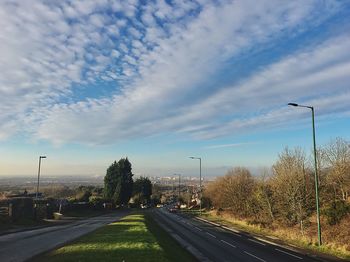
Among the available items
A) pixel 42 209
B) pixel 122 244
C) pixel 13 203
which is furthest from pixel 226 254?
pixel 42 209

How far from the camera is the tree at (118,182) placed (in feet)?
341

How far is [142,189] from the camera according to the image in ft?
421

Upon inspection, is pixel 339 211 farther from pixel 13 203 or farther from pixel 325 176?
pixel 13 203

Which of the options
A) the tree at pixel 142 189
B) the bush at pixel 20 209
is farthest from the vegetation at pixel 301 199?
the tree at pixel 142 189

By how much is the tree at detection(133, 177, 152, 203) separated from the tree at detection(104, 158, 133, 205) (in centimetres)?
1789

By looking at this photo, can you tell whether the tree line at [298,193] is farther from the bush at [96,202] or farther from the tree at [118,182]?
the tree at [118,182]

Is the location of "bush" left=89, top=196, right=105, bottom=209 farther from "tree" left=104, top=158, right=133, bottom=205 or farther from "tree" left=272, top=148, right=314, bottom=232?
"tree" left=272, top=148, right=314, bottom=232

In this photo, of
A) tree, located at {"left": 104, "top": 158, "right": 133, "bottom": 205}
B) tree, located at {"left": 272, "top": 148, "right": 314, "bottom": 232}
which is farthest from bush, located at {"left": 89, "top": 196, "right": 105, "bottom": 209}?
tree, located at {"left": 272, "top": 148, "right": 314, "bottom": 232}

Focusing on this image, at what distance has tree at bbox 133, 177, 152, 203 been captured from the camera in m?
126

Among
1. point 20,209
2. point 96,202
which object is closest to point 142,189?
point 96,202

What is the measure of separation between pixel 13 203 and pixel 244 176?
36.0 meters

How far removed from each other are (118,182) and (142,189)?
78.8 feet

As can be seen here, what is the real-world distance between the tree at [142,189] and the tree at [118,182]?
17.9 meters

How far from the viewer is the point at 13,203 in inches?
1797
